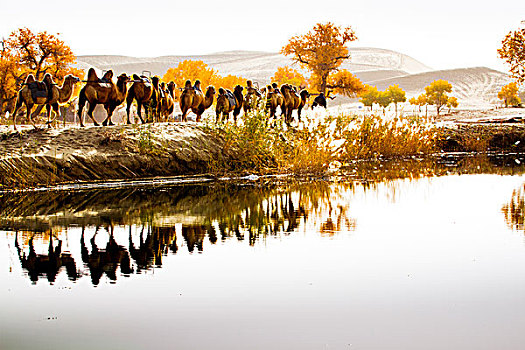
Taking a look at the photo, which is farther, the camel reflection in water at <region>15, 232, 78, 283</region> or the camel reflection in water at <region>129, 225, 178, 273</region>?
the camel reflection in water at <region>129, 225, 178, 273</region>

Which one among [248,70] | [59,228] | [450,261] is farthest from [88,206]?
[248,70]

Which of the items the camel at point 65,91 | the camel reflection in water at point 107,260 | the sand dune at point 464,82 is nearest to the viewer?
the camel reflection in water at point 107,260

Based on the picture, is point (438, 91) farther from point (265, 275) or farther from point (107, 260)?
point (265, 275)

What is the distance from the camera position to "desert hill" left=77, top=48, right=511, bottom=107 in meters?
125

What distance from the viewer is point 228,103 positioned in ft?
48.9

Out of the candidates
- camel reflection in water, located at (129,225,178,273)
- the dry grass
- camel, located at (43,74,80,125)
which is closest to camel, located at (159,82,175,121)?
the dry grass

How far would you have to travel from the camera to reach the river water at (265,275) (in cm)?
334

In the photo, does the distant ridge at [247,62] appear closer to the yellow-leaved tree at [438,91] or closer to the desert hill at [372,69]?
the desert hill at [372,69]

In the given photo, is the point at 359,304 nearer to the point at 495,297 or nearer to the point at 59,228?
the point at 495,297

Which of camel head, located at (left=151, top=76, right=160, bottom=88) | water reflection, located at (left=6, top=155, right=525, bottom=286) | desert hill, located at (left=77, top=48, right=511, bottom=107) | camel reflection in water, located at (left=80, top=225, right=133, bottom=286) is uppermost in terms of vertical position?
desert hill, located at (left=77, top=48, right=511, bottom=107)

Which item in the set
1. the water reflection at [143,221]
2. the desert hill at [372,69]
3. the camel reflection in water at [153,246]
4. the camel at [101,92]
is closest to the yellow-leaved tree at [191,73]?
the desert hill at [372,69]

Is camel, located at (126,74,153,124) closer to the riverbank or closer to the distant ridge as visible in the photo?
the riverbank

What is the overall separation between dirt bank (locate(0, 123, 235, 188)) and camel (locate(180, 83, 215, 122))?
0.75 m

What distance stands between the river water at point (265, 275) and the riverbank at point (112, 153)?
2.68m
